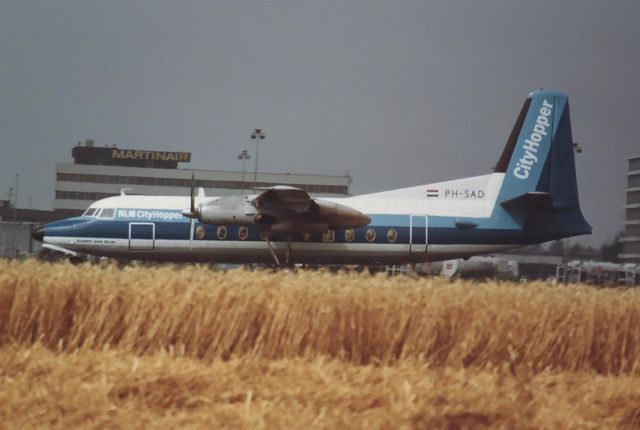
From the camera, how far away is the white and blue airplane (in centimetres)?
2403

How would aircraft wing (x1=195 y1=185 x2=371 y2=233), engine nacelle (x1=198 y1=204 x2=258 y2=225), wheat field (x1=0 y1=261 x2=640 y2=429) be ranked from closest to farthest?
wheat field (x1=0 y1=261 x2=640 y2=429) → engine nacelle (x1=198 y1=204 x2=258 y2=225) → aircraft wing (x1=195 y1=185 x2=371 y2=233)

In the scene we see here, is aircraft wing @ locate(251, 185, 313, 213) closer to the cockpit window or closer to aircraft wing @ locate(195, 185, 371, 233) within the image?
aircraft wing @ locate(195, 185, 371, 233)

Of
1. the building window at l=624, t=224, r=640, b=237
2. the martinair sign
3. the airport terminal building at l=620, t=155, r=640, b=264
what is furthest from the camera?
the martinair sign

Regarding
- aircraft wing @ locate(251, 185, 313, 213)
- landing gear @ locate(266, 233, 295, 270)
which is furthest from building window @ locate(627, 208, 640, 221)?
landing gear @ locate(266, 233, 295, 270)

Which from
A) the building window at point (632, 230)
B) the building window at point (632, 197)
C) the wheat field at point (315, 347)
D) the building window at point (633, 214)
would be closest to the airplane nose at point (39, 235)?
the wheat field at point (315, 347)

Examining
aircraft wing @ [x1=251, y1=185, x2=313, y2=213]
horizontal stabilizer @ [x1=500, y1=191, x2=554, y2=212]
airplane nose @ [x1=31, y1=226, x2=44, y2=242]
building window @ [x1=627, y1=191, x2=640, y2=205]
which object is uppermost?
building window @ [x1=627, y1=191, x2=640, y2=205]

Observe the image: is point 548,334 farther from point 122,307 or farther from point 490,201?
point 490,201

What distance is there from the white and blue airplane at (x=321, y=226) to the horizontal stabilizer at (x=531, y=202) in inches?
1.5

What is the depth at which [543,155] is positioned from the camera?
90.0ft

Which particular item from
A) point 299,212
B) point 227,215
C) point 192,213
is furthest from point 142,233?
point 299,212

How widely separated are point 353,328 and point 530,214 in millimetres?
19583

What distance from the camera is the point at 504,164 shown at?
90.9 ft

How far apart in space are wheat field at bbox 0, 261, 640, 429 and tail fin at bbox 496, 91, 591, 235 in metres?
18.5

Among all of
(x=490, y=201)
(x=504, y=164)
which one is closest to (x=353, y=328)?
(x=490, y=201)
